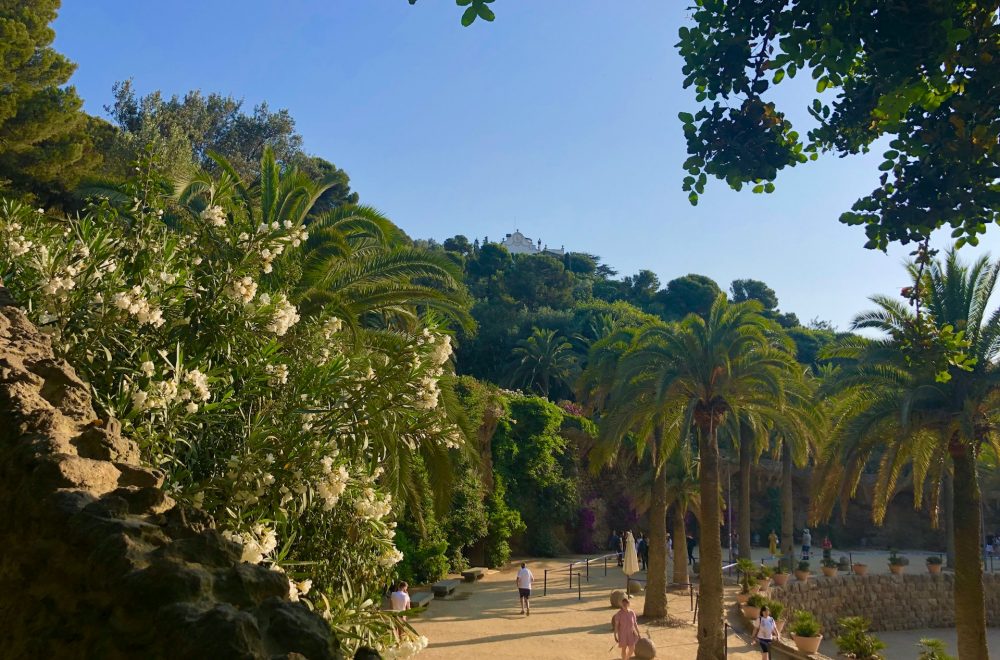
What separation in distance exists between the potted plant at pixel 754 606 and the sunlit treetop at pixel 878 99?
1630cm

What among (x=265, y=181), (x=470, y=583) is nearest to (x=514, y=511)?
(x=470, y=583)

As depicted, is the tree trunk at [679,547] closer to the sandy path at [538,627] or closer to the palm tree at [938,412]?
the sandy path at [538,627]

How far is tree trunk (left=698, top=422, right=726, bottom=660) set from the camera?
46.7ft

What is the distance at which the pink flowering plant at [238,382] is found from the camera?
558 cm

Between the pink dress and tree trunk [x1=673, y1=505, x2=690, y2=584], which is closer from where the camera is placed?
the pink dress

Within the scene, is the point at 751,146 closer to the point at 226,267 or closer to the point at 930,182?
the point at 930,182

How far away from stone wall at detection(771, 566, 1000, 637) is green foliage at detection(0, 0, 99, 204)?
26121 mm

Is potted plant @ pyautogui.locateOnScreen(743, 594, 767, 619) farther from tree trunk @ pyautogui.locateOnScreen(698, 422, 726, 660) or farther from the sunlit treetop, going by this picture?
the sunlit treetop

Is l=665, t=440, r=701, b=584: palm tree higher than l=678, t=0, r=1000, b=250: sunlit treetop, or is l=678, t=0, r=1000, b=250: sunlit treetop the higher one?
l=678, t=0, r=1000, b=250: sunlit treetop

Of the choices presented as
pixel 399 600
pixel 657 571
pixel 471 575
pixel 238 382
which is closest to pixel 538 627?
pixel 657 571

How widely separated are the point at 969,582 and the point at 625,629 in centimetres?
598

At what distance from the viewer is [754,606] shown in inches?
771

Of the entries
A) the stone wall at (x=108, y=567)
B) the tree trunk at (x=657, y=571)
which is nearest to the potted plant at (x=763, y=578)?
the tree trunk at (x=657, y=571)

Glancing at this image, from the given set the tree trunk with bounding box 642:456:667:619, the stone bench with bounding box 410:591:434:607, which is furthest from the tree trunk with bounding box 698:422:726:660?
the stone bench with bounding box 410:591:434:607
